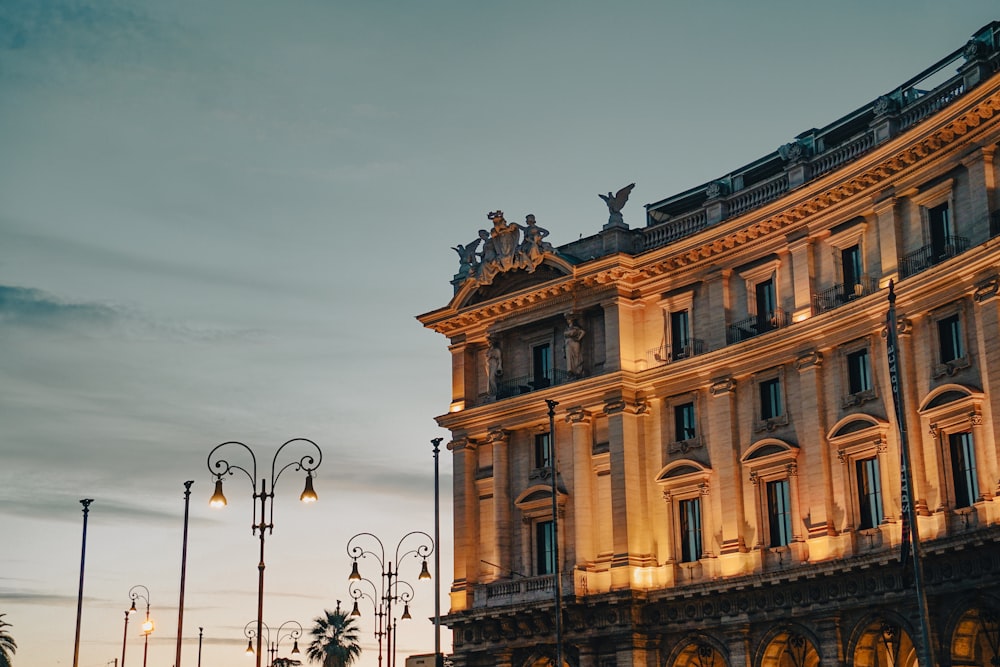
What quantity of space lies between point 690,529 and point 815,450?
7010 mm

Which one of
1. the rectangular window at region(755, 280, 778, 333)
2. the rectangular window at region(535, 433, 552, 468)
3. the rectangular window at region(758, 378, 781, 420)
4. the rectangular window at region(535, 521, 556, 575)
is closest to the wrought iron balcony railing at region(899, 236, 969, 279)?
the rectangular window at region(755, 280, 778, 333)

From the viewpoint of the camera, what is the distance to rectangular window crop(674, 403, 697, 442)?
5588 centimetres

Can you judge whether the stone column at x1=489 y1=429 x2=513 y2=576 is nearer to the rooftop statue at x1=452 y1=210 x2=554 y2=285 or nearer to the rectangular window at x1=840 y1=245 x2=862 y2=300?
the rooftop statue at x1=452 y1=210 x2=554 y2=285

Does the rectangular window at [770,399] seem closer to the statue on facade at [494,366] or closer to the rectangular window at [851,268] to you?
the rectangular window at [851,268]

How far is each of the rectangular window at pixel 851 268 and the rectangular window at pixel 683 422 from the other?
8.45m

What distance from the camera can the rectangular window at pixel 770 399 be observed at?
5278cm

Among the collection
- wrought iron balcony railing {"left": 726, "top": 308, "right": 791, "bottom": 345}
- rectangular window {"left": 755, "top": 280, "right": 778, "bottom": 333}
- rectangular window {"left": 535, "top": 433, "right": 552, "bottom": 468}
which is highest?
rectangular window {"left": 755, "top": 280, "right": 778, "bottom": 333}

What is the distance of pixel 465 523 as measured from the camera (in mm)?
61719

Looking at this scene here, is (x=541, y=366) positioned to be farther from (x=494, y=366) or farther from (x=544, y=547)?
(x=544, y=547)

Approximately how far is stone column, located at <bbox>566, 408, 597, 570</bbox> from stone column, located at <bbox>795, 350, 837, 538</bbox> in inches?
383

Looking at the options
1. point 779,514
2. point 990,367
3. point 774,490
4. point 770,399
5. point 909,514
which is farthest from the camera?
point 770,399

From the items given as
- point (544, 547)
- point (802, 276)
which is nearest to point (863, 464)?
point (802, 276)

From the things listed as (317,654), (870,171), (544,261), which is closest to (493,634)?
(544,261)

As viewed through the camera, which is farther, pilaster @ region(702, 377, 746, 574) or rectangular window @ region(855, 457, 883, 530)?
pilaster @ region(702, 377, 746, 574)
